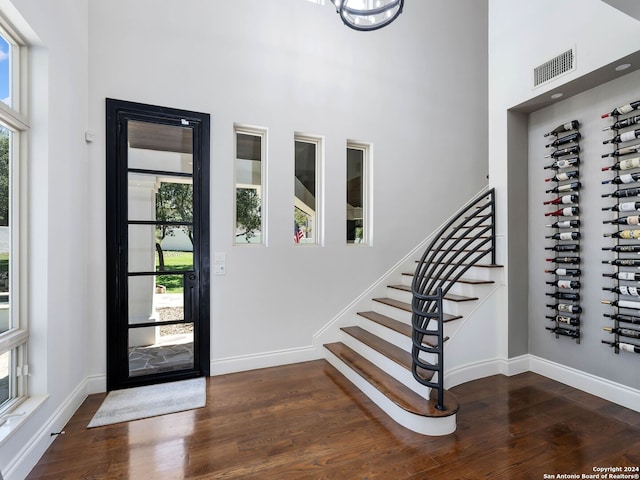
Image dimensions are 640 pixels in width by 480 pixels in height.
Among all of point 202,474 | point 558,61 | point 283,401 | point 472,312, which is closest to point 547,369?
point 472,312

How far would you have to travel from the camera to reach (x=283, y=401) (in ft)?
8.99

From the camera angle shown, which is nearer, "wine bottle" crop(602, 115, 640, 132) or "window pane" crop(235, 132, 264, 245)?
"wine bottle" crop(602, 115, 640, 132)

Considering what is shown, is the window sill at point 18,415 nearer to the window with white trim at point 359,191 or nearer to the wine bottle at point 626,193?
the window with white trim at point 359,191

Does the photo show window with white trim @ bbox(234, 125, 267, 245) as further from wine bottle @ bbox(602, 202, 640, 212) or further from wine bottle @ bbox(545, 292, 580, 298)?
wine bottle @ bbox(602, 202, 640, 212)

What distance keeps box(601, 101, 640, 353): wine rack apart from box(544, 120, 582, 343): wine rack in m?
0.22

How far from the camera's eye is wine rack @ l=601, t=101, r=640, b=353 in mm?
2523

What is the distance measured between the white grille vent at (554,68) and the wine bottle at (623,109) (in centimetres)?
50

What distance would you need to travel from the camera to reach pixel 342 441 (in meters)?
2.18

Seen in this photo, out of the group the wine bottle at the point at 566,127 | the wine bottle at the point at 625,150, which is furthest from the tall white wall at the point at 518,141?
the wine bottle at the point at 625,150

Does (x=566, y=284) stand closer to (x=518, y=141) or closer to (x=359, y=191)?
(x=518, y=141)

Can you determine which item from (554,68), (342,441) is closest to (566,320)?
(554,68)

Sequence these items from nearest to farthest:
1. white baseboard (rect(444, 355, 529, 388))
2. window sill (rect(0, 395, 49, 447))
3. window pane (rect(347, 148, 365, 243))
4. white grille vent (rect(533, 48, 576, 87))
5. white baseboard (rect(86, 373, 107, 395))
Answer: window sill (rect(0, 395, 49, 447)), white grille vent (rect(533, 48, 576, 87)), white baseboard (rect(86, 373, 107, 395)), white baseboard (rect(444, 355, 529, 388)), window pane (rect(347, 148, 365, 243))

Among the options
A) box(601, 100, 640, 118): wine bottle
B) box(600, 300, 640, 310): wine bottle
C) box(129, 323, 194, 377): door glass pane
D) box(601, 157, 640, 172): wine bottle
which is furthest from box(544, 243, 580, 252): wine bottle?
box(129, 323, 194, 377): door glass pane

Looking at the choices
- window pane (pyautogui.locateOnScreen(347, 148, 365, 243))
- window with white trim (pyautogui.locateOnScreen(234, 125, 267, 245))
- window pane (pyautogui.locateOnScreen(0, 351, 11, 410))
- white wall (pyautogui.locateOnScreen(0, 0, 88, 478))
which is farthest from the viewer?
window pane (pyautogui.locateOnScreen(347, 148, 365, 243))
